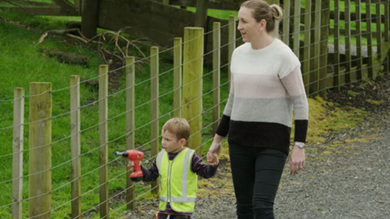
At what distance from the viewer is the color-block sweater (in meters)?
3.74

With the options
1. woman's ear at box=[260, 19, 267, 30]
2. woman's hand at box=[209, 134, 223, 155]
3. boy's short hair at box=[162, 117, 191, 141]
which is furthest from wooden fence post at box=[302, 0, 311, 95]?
woman's ear at box=[260, 19, 267, 30]

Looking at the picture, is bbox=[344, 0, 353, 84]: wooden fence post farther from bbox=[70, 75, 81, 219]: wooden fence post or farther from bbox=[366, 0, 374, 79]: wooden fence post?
bbox=[70, 75, 81, 219]: wooden fence post

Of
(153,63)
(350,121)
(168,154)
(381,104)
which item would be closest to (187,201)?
(168,154)

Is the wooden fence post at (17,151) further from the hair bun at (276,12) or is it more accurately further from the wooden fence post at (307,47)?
the wooden fence post at (307,47)

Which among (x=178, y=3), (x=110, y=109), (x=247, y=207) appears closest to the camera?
(x=247, y=207)

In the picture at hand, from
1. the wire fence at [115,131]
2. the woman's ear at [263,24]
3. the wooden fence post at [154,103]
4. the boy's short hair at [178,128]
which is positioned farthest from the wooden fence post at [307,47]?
the woman's ear at [263,24]

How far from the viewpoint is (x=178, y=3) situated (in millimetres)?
11219

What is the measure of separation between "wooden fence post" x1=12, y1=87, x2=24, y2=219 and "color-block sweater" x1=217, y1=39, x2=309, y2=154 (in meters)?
1.61

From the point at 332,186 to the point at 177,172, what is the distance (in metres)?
2.44

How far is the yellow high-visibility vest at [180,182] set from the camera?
4.12m

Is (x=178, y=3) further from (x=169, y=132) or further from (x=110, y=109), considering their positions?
(x=169, y=132)

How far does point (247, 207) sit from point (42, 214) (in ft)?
Result: 5.56

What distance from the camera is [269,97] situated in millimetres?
3777

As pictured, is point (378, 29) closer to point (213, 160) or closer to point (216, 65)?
point (216, 65)
